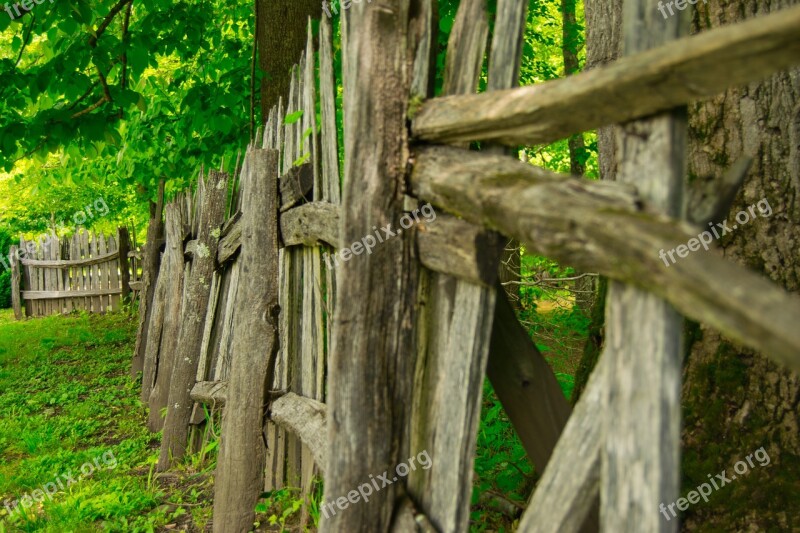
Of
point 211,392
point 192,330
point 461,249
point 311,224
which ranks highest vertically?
point 311,224

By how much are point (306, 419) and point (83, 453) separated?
2874mm

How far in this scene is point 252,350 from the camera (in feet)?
10.7

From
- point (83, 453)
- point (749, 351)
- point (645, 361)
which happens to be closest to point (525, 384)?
point (645, 361)

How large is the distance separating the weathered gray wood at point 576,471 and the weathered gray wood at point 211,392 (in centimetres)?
294

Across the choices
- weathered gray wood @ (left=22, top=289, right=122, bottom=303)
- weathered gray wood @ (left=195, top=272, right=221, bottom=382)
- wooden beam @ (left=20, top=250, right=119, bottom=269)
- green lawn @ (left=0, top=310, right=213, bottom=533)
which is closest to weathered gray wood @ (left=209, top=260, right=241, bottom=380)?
weathered gray wood @ (left=195, top=272, right=221, bottom=382)

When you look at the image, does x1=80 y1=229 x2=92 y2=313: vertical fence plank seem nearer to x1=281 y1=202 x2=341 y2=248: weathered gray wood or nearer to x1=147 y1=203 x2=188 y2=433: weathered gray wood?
x1=147 y1=203 x2=188 y2=433: weathered gray wood

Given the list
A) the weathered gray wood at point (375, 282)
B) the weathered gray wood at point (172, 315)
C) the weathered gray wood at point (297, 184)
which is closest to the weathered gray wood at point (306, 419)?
the weathered gray wood at point (375, 282)

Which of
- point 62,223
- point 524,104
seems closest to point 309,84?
point 524,104

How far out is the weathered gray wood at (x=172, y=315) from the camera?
5.23 metres

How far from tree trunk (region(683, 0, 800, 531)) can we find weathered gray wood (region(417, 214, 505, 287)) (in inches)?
47.9

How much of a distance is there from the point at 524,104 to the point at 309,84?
65.6 inches

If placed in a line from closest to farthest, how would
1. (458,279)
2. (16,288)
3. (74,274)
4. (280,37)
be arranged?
(458,279) → (280,37) → (74,274) → (16,288)

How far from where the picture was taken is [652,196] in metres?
1.11

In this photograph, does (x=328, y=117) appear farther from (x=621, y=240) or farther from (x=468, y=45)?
(x=621, y=240)
